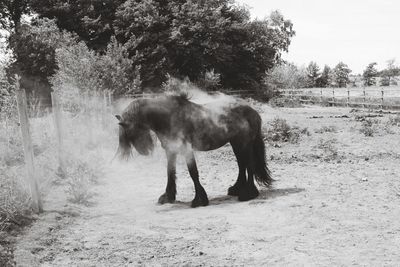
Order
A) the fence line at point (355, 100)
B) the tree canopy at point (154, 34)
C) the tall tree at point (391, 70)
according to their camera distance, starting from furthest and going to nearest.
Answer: the tall tree at point (391, 70) < the tree canopy at point (154, 34) < the fence line at point (355, 100)

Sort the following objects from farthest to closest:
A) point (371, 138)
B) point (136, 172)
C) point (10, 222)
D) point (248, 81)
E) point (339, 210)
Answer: point (248, 81) → point (371, 138) → point (136, 172) → point (339, 210) → point (10, 222)

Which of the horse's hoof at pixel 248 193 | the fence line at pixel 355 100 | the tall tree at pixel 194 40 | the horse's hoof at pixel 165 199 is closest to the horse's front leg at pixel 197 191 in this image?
the horse's hoof at pixel 165 199

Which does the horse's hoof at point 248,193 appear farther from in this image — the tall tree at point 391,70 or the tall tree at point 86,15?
the tall tree at point 391,70

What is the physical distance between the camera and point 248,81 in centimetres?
4459

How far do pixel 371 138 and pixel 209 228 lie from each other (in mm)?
9603

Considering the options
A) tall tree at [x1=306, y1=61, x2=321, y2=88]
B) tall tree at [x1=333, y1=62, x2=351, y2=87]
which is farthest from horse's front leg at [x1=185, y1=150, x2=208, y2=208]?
tall tree at [x1=333, y1=62, x2=351, y2=87]

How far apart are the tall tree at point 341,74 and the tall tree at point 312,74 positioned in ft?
18.7

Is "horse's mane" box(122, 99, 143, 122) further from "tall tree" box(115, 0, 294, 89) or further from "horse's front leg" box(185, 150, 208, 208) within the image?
"tall tree" box(115, 0, 294, 89)

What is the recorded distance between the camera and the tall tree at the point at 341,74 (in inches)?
3408

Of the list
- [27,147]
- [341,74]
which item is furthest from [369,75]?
[27,147]

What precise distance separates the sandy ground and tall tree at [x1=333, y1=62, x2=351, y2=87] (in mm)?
80988

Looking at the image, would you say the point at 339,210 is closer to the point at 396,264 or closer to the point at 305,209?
the point at 305,209

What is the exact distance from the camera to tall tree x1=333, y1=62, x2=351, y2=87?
8656cm

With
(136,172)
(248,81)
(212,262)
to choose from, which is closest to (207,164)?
(136,172)
